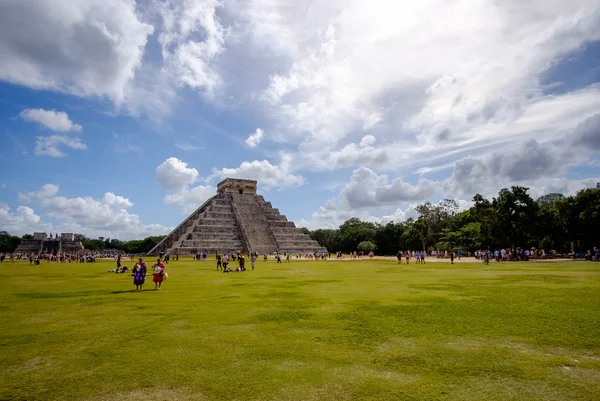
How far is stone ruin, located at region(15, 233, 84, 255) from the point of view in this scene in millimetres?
74438

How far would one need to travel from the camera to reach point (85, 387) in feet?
15.3

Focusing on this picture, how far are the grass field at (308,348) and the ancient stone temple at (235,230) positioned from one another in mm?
36148

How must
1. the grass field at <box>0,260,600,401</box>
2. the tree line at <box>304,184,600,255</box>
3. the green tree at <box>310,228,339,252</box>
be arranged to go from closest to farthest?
the grass field at <box>0,260,600,401</box> < the tree line at <box>304,184,600,255</box> < the green tree at <box>310,228,339,252</box>

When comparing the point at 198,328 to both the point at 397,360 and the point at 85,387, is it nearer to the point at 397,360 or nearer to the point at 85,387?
the point at 85,387

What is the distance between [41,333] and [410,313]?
8.02m

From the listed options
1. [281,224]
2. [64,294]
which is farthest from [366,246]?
[64,294]

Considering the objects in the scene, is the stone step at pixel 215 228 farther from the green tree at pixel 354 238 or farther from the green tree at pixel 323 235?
the green tree at pixel 323 235

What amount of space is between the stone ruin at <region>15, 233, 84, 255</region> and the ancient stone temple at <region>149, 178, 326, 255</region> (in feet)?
123

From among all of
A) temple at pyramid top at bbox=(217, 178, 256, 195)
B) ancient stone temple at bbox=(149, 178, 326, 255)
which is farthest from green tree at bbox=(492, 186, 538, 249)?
temple at pyramid top at bbox=(217, 178, 256, 195)

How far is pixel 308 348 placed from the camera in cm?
604

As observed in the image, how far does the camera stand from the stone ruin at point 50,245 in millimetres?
74438

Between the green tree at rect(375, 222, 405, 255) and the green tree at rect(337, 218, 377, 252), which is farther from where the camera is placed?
the green tree at rect(337, 218, 377, 252)

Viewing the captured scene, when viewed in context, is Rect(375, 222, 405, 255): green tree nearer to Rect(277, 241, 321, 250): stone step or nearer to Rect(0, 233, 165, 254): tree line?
Rect(277, 241, 321, 250): stone step

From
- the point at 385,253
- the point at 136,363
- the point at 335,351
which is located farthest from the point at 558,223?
the point at 136,363
